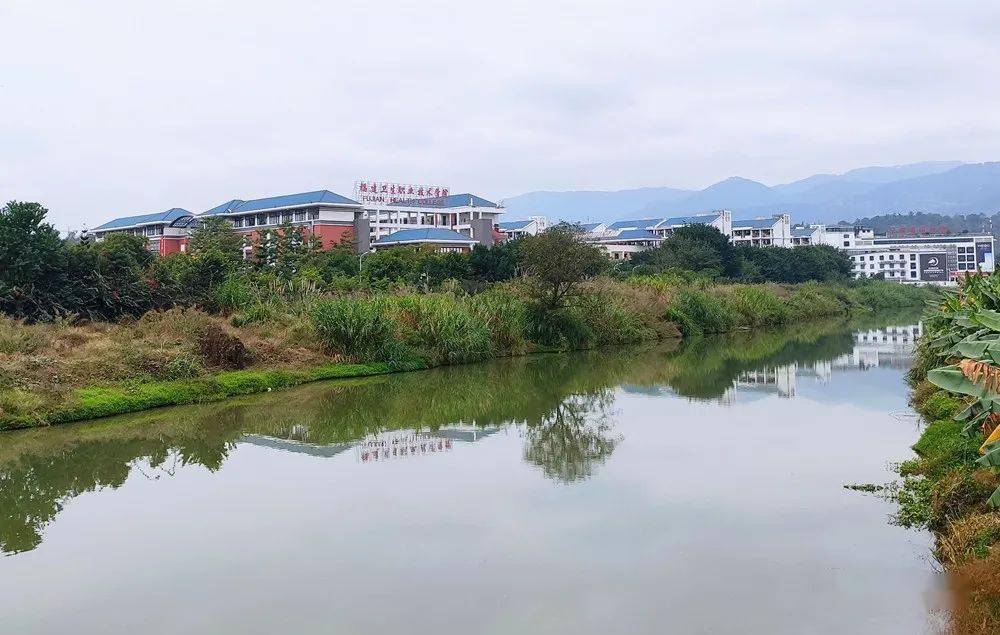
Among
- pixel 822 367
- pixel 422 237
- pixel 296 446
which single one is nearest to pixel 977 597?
pixel 296 446

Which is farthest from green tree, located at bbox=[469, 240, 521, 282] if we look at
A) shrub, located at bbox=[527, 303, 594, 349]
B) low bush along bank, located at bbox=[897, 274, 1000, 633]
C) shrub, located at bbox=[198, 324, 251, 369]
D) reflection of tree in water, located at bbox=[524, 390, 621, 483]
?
low bush along bank, located at bbox=[897, 274, 1000, 633]

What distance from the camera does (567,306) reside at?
25203 mm

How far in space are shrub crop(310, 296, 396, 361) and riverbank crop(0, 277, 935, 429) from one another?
24 mm

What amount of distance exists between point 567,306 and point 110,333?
41.5ft

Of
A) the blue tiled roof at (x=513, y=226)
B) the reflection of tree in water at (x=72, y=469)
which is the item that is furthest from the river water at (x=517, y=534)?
the blue tiled roof at (x=513, y=226)

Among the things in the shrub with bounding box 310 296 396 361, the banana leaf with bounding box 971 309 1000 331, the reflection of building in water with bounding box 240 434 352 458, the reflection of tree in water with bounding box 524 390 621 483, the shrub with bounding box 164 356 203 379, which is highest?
the banana leaf with bounding box 971 309 1000 331

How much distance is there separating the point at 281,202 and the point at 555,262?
36.1 metres

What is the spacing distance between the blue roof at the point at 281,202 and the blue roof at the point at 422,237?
3.07m

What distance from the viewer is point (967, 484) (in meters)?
6.94

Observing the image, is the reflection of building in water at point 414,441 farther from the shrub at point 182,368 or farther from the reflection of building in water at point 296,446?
the shrub at point 182,368

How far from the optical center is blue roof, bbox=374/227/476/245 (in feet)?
173

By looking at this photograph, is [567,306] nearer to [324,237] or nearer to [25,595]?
[25,595]

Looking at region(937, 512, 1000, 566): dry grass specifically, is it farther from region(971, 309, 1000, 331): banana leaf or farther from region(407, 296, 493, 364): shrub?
region(407, 296, 493, 364): shrub

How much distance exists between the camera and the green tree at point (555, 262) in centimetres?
2398
